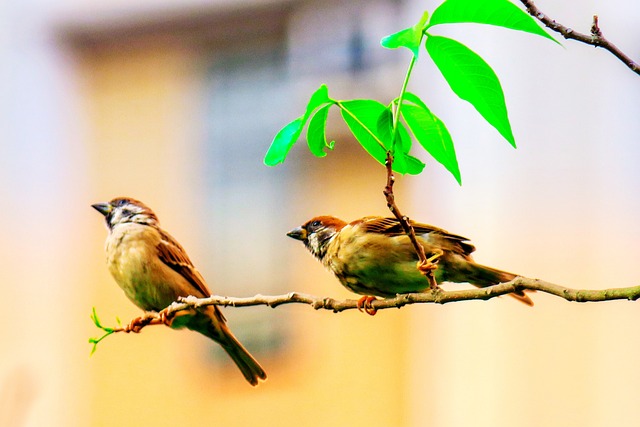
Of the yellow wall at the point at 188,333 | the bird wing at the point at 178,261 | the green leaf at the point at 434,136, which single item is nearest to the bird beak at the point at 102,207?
the bird wing at the point at 178,261

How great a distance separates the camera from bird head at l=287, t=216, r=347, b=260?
209 cm

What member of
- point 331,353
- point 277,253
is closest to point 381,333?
point 331,353

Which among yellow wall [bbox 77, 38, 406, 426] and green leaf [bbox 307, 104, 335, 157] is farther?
yellow wall [bbox 77, 38, 406, 426]

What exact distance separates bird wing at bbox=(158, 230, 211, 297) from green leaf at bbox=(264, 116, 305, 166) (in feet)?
2.06

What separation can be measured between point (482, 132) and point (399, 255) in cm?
500

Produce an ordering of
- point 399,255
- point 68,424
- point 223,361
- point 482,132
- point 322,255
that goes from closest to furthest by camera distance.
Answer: point 399,255, point 322,255, point 482,132, point 223,361, point 68,424

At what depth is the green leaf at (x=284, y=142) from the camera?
119 cm

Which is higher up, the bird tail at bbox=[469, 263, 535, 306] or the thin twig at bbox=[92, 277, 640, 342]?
the thin twig at bbox=[92, 277, 640, 342]

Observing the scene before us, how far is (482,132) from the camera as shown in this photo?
687 cm

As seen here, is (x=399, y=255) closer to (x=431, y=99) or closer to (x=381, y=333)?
(x=431, y=99)

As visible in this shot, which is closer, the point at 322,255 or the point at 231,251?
the point at 322,255

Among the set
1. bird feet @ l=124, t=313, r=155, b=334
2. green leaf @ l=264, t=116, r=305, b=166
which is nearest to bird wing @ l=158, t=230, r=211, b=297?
bird feet @ l=124, t=313, r=155, b=334

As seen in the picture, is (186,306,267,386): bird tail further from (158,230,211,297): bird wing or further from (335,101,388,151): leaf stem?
(335,101,388,151): leaf stem

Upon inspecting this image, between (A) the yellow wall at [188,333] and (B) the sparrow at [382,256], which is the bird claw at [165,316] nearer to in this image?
(B) the sparrow at [382,256]
